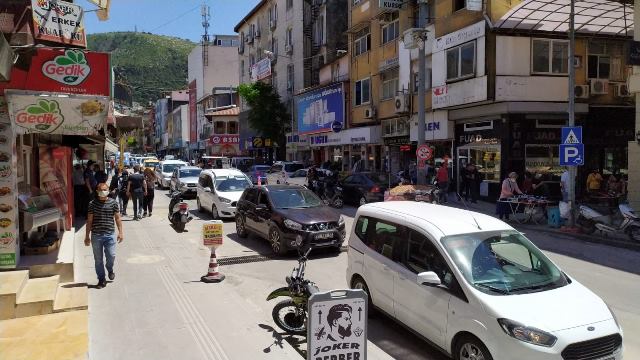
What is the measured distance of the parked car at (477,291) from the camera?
481cm

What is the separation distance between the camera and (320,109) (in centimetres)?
3962

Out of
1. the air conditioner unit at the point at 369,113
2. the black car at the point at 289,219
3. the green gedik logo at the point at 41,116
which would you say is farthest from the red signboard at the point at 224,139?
the green gedik logo at the point at 41,116

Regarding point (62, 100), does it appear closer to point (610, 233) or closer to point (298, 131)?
point (610, 233)

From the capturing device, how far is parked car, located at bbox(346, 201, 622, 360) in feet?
15.8

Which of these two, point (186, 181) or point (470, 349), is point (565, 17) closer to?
point (186, 181)

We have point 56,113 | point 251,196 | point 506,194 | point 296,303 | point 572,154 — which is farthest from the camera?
point 506,194

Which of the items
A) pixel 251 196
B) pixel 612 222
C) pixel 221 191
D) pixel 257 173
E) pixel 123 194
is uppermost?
pixel 257 173

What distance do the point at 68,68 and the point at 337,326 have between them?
6750 mm

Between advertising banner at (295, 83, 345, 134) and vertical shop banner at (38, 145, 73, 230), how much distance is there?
24.2 metres

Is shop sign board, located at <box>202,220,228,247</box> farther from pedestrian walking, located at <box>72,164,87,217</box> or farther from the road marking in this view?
pedestrian walking, located at <box>72,164,87,217</box>

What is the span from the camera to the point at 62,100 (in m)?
8.30

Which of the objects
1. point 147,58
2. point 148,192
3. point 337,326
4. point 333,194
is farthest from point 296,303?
point 147,58

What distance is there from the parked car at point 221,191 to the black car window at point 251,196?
311 centimetres

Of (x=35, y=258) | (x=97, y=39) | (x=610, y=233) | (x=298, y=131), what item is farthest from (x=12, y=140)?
(x=97, y=39)
